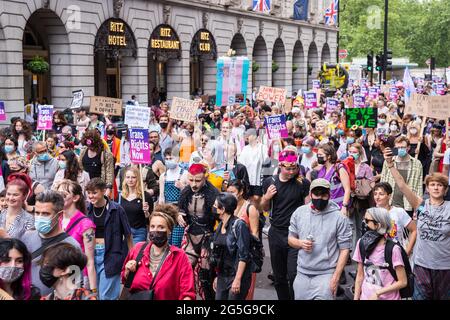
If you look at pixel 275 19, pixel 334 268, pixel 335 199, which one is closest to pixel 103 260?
pixel 334 268

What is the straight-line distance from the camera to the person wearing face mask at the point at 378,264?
5.66 meters

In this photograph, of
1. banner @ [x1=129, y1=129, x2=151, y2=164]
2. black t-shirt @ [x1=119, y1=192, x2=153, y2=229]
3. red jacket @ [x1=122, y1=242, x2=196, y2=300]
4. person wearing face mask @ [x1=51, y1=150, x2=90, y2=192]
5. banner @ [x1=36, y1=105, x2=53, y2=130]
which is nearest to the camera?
red jacket @ [x1=122, y1=242, x2=196, y2=300]

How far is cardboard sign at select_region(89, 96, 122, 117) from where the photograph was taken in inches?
614

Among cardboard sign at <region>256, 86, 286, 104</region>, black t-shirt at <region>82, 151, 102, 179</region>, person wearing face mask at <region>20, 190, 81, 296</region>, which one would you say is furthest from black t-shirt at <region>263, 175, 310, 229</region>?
cardboard sign at <region>256, 86, 286, 104</region>

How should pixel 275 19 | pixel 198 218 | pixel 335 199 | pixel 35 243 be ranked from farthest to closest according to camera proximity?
1. pixel 275 19
2. pixel 335 199
3. pixel 198 218
4. pixel 35 243

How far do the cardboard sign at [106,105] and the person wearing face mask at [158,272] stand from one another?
1037cm

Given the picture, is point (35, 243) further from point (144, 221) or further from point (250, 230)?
point (144, 221)

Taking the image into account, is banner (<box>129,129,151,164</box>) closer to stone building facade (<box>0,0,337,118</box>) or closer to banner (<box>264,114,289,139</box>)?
banner (<box>264,114,289,139</box>)

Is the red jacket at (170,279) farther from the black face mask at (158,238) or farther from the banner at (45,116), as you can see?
the banner at (45,116)

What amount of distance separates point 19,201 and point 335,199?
180 inches

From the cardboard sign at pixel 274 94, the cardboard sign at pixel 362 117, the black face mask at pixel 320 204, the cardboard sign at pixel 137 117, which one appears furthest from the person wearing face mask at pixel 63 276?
the cardboard sign at pixel 274 94

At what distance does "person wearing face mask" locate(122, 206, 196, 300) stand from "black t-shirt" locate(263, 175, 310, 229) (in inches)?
90.8

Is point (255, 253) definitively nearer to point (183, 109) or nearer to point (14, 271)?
point (14, 271)
